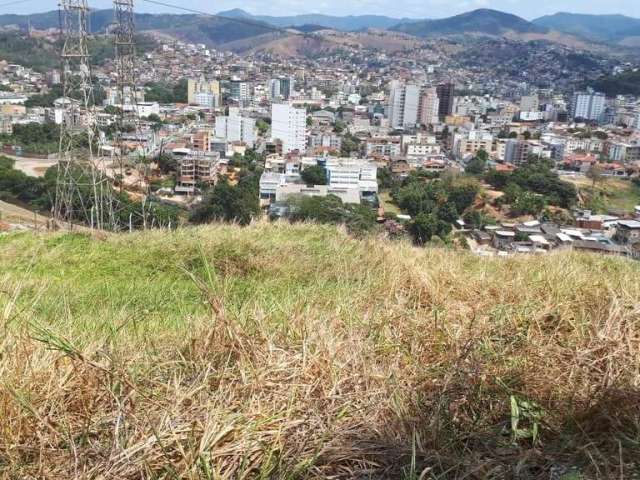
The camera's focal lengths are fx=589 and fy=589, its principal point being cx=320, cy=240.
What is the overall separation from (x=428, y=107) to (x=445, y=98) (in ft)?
10.7

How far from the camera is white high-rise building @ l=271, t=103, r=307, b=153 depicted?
29.2 meters

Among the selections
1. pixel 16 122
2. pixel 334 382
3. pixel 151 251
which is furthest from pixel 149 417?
pixel 16 122

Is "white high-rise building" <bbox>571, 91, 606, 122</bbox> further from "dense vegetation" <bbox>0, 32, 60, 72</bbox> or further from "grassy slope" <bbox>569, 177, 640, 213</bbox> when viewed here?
"dense vegetation" <bbox>0, 32, 60, 72</bbox>

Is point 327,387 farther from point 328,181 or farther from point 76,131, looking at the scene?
point 328,181

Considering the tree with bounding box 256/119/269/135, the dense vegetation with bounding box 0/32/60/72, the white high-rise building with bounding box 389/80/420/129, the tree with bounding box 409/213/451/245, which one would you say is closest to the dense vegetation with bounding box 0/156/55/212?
the tree with bounding box 409/213/451/245

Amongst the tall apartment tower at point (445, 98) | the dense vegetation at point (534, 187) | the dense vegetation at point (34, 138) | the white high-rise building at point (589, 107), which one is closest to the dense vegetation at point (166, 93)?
the dense vegetation at point (34, 138)

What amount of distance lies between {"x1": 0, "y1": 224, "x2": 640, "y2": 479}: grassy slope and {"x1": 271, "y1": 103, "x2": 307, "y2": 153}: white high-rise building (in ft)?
89.1

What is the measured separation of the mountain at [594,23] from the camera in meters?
140

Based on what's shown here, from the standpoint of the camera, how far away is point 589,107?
46281 millimetres

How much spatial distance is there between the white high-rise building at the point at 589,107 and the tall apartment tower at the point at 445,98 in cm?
991

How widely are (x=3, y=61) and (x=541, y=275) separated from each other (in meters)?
58.4

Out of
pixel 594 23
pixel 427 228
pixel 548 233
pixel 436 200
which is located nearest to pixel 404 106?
pixel 436 200

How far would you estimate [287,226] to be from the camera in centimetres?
406

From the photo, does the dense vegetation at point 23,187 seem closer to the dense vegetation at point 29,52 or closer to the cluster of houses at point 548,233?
the cluster of houses at point 548,233
